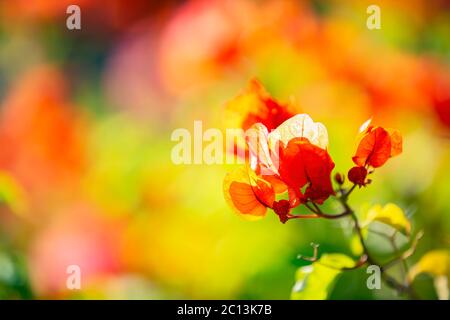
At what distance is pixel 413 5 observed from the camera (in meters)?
1.02

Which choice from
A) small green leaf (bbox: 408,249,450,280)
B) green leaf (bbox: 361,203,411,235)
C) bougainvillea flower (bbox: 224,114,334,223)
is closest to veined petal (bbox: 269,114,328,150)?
bougainvillea flower (bbox: 224,114,334,223)

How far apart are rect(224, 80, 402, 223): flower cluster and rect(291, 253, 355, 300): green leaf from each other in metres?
0.11

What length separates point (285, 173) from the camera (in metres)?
0.80

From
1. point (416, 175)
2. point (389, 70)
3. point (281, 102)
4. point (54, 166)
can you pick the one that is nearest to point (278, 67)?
point (281, 102)

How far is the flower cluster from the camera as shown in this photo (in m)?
0.79

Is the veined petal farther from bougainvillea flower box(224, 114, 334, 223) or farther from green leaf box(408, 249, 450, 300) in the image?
green leaf box(408, 249, 450, 300)

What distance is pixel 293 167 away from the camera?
793 mm

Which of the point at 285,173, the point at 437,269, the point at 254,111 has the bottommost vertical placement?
the point at 437,269

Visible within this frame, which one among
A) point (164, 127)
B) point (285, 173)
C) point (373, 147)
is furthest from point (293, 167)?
point (164, 127)

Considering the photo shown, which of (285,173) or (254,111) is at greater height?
(254,111)

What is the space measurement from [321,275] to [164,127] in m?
0.37

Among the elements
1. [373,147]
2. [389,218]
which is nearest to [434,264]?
[389,218]

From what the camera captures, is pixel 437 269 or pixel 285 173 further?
pixel 437 269

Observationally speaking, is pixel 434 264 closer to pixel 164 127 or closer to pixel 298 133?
pixel 298 133
